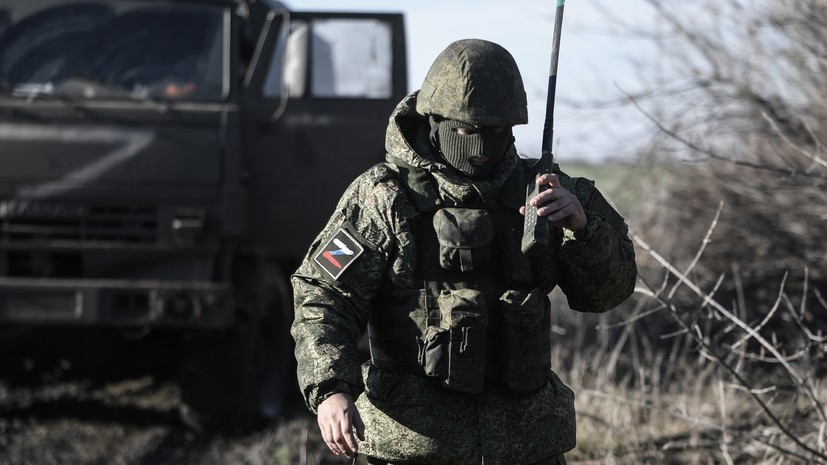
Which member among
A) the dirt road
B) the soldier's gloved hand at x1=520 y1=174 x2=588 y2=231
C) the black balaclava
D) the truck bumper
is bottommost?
the dirt road

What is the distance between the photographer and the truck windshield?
6309 millimetres

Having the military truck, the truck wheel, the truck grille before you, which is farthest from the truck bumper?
the truck wheel

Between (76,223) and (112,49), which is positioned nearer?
(76,223)

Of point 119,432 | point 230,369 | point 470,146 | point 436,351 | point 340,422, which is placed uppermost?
point 470,146

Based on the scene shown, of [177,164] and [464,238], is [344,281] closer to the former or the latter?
[464,238]

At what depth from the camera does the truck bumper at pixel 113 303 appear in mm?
5957

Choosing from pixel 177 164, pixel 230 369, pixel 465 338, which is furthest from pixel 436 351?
pixel 230 369

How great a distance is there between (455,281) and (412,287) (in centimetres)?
10

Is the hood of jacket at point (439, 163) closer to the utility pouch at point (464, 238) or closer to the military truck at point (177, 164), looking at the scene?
the utility pouch at point (464, 238)

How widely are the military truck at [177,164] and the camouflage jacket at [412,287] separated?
3104mm

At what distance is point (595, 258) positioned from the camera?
9.77 ft

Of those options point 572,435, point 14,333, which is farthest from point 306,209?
point 572,435

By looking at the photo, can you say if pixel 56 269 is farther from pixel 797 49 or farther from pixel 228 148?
pixel 797 49

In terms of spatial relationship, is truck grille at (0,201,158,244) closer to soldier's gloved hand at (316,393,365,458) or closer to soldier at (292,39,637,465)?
soldier at (292,39,637,465)
